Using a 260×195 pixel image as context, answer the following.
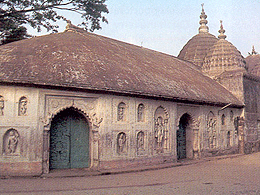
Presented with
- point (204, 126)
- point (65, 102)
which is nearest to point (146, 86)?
point (65, 102)

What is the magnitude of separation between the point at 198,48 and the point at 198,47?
134mm

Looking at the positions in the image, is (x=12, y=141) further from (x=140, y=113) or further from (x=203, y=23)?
(x=203, y=23)

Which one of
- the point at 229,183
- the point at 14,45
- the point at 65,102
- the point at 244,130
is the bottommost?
the point at 229,183

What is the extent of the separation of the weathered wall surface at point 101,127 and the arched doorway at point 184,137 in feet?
0.65

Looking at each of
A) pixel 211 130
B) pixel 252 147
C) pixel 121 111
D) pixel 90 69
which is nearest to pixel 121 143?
pixel 121 111

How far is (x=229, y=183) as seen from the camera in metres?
8.90

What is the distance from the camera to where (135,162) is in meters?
11.8

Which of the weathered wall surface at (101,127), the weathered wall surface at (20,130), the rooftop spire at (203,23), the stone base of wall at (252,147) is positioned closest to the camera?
the weathered wall surface at (20,130)

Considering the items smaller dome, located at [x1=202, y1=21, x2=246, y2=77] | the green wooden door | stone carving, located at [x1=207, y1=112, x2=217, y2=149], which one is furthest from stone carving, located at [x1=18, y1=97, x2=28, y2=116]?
smaller dome, located at [x1=202, y1=21, x2=246, y2=77]

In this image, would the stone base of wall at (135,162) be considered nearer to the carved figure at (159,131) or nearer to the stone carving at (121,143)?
the stone carving at (121,143)

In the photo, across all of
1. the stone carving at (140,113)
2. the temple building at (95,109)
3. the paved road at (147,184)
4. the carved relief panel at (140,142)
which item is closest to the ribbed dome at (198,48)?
the temple building at (95,109)

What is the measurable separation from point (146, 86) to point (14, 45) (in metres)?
6.27

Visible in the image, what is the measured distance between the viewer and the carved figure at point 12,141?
9773 mm

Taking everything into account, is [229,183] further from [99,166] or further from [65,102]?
[65,102]
